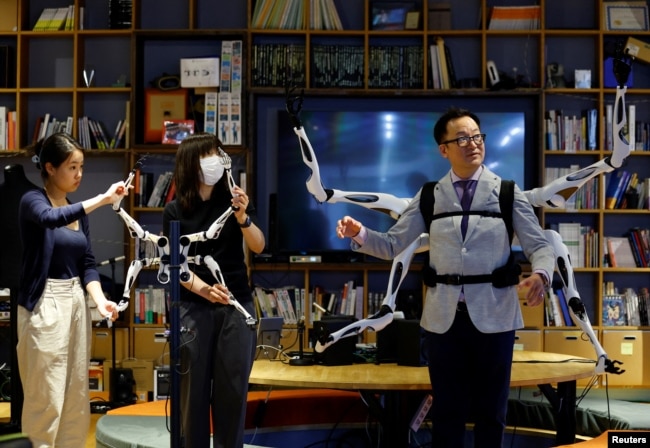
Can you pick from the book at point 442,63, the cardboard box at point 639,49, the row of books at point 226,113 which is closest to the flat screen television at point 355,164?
the book at point 442,63

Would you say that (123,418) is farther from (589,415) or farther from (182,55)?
(182,55)

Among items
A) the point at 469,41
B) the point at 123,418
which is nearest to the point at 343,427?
the point at 123,418

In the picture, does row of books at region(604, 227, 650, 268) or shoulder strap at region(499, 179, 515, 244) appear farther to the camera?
row of books at region(604, 227, 650, 268)

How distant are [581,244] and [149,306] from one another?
337 cm

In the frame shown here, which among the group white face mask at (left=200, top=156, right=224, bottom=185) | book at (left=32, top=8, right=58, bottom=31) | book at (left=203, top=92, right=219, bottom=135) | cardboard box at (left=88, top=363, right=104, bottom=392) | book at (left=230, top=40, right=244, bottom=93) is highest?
book at (left=32, top=8, right=58, bottom=31)

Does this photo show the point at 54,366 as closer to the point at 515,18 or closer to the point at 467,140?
the point at 467,140

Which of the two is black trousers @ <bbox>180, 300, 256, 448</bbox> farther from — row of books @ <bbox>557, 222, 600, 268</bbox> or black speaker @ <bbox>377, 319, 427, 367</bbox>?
row of books @ <bbox>557, 222, 600, 268</bbox>

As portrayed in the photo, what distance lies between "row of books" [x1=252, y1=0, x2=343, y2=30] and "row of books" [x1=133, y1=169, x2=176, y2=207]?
141 cm

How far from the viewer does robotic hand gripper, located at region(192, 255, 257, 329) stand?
9.52 ft

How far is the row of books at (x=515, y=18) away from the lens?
7.16 metres

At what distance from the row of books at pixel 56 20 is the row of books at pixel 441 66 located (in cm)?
284

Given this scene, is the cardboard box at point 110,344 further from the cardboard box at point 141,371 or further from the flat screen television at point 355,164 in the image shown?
the flat screen television at point 355,164

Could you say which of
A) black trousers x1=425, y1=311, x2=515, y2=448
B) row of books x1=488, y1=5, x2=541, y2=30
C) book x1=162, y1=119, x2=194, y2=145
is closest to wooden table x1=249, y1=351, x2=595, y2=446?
black trousers x1=425, y1=311, x2=515, y2=448

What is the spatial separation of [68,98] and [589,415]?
15.8ft
